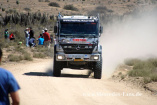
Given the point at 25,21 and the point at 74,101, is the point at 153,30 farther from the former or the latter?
the point at 74,101

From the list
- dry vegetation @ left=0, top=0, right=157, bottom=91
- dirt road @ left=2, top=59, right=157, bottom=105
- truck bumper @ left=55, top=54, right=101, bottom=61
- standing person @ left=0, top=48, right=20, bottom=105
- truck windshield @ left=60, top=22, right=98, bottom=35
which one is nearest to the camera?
standing person @ left=0, top=48, right=20, bottom=105

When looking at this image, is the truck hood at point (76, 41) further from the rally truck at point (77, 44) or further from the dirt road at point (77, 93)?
the dirt road at point (77, 93)

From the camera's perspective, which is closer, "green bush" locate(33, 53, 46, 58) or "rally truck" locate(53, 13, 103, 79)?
"rally truck" locate(53, 13, 103, 79)

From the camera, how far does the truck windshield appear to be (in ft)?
48.5

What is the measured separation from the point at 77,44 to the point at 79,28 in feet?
2.47

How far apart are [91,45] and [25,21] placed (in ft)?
106

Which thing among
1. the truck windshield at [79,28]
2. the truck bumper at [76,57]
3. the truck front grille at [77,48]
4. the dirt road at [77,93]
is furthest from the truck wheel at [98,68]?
the truck windshield at [79,28]

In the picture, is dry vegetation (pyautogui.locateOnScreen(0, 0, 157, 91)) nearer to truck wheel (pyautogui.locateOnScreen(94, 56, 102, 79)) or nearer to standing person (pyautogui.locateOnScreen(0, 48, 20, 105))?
truck wheel (pyautogui.locateOnScreen(94, 56, 102, 79))

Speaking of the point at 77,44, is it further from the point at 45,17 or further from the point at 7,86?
the point at 45,17

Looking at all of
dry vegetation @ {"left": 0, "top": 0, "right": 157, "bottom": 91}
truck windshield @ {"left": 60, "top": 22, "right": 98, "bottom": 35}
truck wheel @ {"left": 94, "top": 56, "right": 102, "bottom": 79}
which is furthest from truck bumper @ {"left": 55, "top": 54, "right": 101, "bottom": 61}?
dry vegetation @ {"left": 0, "top": 0, "right": 157, "bottom": 91}

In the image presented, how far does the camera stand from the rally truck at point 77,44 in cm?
1448

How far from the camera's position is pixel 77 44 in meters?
14.5

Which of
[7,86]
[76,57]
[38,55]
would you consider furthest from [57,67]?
[38,55]

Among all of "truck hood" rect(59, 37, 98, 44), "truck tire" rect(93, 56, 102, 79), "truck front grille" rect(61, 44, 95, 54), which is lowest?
"truck tire" rect(93, 56, 102, 79)
